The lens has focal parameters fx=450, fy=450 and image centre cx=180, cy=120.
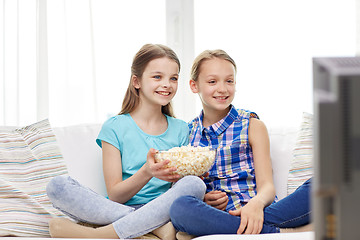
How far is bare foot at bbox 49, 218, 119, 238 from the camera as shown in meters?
1.45

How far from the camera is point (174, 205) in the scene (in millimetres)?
1433

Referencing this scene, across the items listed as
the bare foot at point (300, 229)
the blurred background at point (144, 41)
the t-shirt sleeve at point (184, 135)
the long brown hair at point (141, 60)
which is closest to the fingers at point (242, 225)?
the bare foot at point (300, 229)

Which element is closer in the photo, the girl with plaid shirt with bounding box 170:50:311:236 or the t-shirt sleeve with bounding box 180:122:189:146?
the girl with plaid shirt with bounding box 170:50:311:236

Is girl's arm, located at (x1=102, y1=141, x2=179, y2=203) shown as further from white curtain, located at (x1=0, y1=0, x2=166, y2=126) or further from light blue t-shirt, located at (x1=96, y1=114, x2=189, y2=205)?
white curtain, located at (x1=0, y1=0, x2=166, y2=126)

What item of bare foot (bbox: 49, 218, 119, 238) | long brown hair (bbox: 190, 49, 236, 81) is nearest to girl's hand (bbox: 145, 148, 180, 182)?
bare foot (bbox: 49, 218, 119, 238)

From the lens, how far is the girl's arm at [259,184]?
1.44 meters

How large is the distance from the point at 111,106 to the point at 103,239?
1.68 meters

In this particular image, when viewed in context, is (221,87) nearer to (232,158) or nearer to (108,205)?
(232,158)

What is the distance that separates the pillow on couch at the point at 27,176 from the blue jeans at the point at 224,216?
20.0 inches

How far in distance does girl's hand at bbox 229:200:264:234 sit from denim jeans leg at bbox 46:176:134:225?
1.30 ft

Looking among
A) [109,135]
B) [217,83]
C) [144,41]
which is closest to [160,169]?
[109,135]

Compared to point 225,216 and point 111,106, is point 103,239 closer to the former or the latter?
point 225,216

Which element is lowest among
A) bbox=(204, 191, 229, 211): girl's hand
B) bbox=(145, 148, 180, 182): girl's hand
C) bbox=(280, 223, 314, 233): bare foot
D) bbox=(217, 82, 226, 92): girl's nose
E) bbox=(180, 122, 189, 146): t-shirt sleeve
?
bbox=(280, 223, 314, 233): bare foot

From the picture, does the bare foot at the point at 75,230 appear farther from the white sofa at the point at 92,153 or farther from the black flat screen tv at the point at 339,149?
the black flat screen tv at the point at 339,149
